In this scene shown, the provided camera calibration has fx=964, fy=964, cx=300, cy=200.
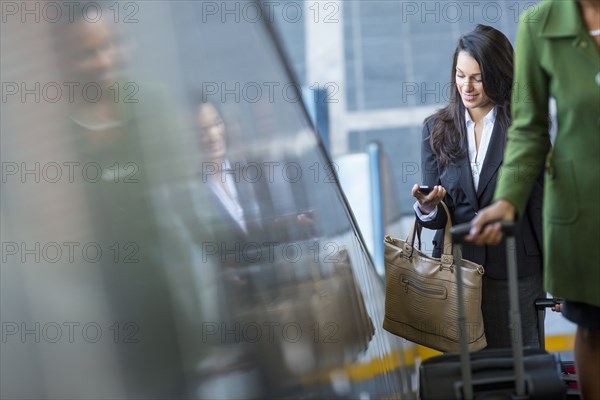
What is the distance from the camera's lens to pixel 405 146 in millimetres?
13828

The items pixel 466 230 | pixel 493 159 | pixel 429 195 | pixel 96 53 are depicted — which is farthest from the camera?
pixel 493 159

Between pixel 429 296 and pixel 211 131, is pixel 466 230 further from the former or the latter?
pixel 429 296

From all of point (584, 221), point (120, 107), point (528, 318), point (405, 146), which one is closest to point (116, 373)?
point (120, 107)

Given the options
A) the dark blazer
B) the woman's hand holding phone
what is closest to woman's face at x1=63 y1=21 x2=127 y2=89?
the woman's hand holding phone

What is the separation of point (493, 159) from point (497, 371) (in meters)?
1.02

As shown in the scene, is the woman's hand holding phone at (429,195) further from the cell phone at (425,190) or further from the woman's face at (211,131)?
the woman's face at (211,131)

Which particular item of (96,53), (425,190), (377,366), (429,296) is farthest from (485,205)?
(96,53)

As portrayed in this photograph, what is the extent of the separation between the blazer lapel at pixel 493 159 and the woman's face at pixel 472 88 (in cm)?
9

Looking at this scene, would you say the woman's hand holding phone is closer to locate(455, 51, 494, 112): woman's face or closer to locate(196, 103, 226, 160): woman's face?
locate(455, 51, 494, 112): woman's face

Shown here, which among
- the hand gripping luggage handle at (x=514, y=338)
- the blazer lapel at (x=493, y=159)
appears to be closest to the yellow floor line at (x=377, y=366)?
the hand gripping luggage handle at (x=514, y=338)

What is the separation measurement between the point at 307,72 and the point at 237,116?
1329cm

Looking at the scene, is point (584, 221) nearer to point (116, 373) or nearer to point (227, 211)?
point (227, 211)

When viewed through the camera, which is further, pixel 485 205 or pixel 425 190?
pixel 485 205

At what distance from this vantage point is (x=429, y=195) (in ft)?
9.98
